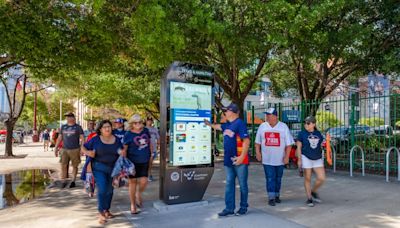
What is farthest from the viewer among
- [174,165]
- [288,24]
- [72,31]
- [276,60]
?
[276,60]

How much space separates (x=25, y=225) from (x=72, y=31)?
23.3ft

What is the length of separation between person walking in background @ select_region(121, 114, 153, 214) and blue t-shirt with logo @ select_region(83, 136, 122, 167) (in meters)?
0.31

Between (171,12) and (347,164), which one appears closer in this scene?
(171,12)

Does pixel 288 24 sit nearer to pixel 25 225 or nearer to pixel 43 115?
pixel 25 225

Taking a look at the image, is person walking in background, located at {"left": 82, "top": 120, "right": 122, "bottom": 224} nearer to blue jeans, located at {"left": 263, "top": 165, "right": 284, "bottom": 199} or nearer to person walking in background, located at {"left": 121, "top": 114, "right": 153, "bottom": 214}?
person walking in background, located at {"left": 121, "top": 114, "right": 153, "bottom": 214}

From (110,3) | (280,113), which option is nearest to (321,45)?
(280,113)

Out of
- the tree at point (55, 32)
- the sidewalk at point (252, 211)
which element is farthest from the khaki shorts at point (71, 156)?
the tree at point (55, 32)

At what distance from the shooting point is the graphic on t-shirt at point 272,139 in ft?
21.4

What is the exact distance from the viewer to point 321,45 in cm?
1145

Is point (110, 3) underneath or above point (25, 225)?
above

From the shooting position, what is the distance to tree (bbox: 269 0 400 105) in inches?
385

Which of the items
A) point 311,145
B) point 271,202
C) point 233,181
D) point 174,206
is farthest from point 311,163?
point 174,206

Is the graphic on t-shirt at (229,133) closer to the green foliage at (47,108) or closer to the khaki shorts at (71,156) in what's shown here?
the khaki shorts at (71,156)

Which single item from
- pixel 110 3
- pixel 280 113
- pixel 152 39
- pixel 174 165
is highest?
pixel 110 3
